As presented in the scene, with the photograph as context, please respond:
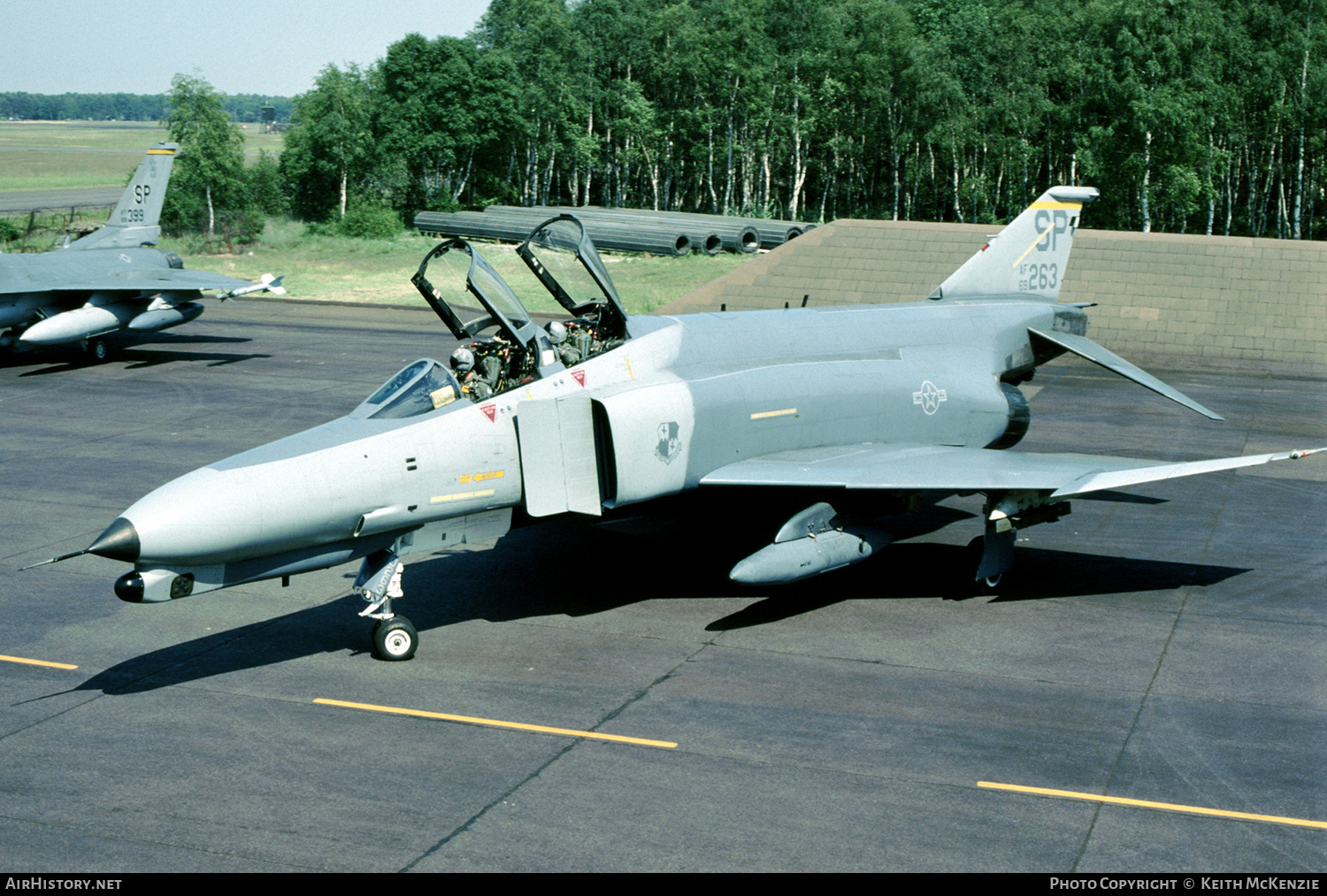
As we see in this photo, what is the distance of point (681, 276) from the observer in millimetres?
41750

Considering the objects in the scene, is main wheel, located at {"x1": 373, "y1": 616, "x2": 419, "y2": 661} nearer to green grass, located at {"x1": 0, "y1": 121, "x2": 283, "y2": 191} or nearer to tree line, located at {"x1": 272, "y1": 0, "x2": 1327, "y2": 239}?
tree line, located at {"x1": 272, "y1": 0, "x2": 1327, "y2": 239}

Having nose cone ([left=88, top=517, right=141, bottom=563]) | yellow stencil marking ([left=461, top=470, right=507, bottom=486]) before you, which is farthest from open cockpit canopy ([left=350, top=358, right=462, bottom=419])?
nose cone ([left=88, top=517, right=141, bottom=563])

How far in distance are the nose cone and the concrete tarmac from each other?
4.93 feet

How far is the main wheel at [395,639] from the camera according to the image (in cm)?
1092

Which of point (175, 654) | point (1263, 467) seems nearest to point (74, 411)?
point (175, 654)

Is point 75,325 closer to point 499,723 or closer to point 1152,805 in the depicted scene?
point 499,723

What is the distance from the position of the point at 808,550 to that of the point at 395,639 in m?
4.19

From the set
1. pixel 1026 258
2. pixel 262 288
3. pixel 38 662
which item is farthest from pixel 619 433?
pixel 262 288

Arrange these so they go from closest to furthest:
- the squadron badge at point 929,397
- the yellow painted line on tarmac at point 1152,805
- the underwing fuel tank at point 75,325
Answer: the yellow painted line on tarmac at point 1152,805 → the squadron badge at point 929,397 → the underwing fuel tank at point 75,325

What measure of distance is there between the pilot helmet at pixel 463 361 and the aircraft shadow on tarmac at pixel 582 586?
263 cm

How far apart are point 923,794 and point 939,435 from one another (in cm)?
668

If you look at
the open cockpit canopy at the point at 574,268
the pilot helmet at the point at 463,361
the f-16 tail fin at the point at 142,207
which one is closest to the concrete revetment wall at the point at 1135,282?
the f-16 tail fin at the point at 142,207

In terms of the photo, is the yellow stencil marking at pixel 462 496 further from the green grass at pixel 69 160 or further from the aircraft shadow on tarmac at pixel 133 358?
the green grass at pixel 69 160

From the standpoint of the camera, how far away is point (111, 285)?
2811 cm
